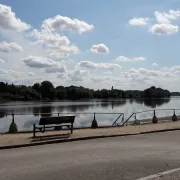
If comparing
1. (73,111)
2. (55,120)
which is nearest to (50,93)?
(73,111)

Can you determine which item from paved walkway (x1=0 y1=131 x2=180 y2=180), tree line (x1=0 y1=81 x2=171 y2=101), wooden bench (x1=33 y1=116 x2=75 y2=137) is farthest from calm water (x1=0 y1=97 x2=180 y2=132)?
tree line (x1=0 y1=81 x2=171 y2=101)

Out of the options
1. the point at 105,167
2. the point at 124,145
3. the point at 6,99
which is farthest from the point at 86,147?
the point at 6,99

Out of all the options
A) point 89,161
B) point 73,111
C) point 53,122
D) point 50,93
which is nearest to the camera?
point 89,161

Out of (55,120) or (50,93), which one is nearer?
(55,120)

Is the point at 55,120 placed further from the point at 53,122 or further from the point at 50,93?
the point at 50,93

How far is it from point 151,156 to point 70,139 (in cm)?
413

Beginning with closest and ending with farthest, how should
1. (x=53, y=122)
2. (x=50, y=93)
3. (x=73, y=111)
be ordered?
(x=53, y=122) < (x=73, y=111) < (x=50, y=93)

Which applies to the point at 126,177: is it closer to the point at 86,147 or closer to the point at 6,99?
the point at 86,147

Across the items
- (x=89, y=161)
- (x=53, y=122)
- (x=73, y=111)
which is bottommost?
(x=73, y=111)

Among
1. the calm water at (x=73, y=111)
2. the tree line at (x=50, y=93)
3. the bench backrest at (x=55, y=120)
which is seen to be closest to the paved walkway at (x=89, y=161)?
the bench backrest at (x=55, y=120)

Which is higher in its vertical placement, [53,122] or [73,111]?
[53,122]

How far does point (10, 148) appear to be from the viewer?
10781 mm

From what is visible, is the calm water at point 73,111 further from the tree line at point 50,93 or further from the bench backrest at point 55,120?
the tree line at point 50,93

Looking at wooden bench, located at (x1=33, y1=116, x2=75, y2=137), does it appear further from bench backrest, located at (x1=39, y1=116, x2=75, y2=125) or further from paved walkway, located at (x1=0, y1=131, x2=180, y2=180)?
paved walkway, located at (x1=0, y1=131, x2=180, y2=180)
